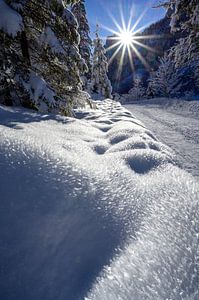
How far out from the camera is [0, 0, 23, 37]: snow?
4.93 metres

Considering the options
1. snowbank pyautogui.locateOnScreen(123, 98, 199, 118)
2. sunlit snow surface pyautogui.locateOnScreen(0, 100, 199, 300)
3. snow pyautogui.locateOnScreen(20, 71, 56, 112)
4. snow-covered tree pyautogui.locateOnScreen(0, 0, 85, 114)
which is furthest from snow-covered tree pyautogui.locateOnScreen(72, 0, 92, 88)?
sunlit snow surface pyautogui.locateOnScreen(0, 100, 199, 300)

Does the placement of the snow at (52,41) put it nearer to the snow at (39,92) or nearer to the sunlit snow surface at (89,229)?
the snow at (39,92)

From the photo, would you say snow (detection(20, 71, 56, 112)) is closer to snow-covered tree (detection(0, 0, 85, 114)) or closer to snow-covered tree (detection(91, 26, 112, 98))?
snow-covered tree (detection(0, 0, 85, 114))

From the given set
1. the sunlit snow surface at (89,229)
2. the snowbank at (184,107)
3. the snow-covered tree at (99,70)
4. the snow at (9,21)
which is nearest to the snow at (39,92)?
the snow at (9,21)

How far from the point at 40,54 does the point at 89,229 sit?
5833 millimetres

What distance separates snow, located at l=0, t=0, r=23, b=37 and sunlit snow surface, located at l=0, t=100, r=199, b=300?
348 cm

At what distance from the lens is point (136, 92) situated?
194ft

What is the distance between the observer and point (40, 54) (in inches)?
252

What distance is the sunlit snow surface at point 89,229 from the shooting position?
1244mm

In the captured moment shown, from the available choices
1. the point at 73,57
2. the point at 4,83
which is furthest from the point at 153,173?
the point at 73,57

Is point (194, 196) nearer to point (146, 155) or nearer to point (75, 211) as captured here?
point (146, 155)

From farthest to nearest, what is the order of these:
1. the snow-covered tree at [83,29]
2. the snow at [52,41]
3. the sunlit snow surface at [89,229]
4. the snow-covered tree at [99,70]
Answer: the snow-covered tree at [99,70], the snow-covered tree at [83,29], the snow at [52,41], the sunlit snow surface at [89,229]

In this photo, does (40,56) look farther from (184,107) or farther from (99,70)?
(99,70)

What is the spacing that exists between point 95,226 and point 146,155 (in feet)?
5.57
